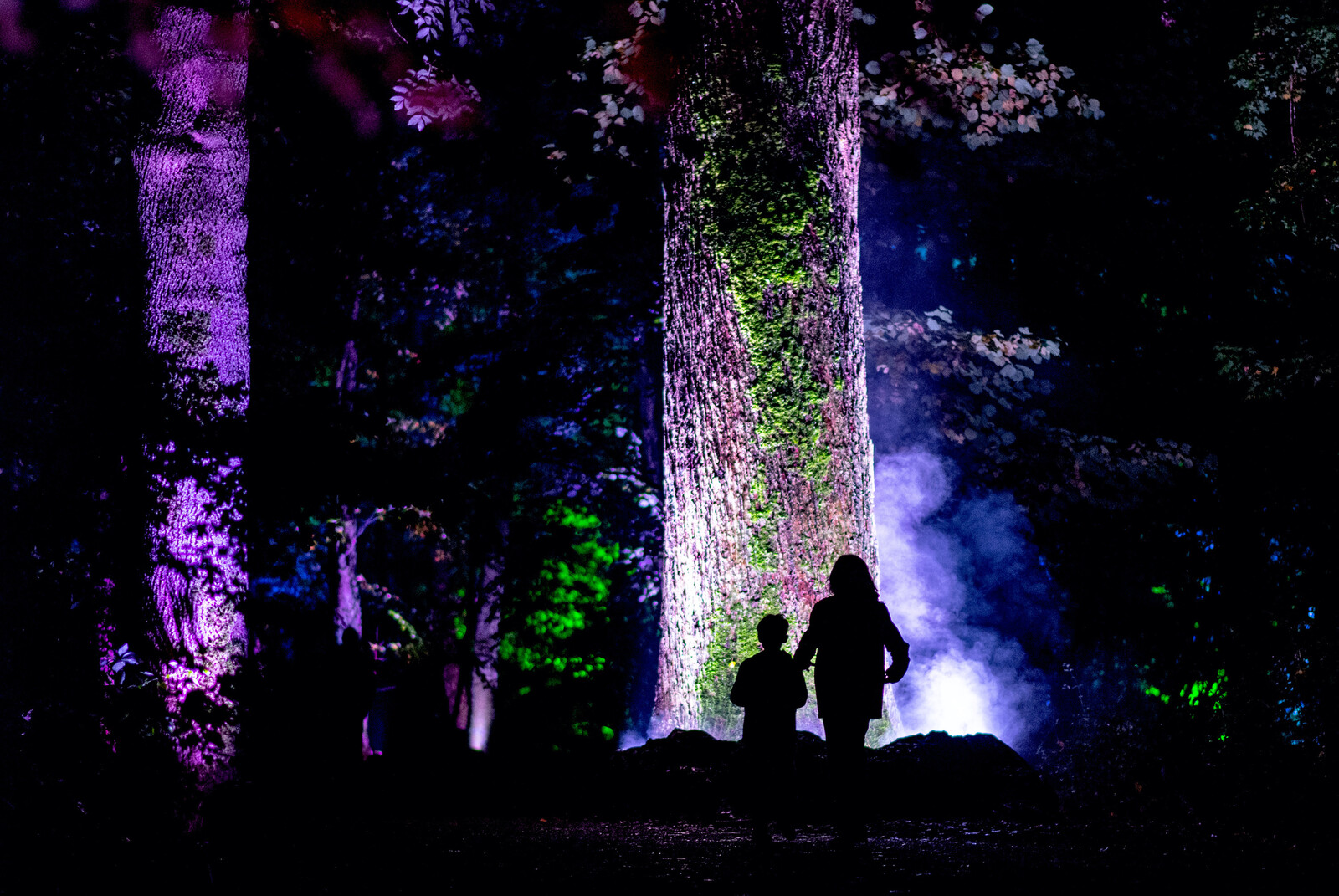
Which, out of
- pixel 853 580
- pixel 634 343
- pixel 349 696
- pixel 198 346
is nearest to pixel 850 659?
pixel 853 580

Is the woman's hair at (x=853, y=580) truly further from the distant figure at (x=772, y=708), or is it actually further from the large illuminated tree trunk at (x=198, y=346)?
the large illuminated tree trunk at (x=198, y=346)

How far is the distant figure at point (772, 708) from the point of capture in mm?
5652

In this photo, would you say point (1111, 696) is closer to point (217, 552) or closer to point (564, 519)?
point (564, 519)

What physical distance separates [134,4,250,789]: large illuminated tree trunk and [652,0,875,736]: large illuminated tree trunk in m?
3.27

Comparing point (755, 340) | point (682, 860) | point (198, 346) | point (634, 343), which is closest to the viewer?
point (682, 860)

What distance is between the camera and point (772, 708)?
572 cm

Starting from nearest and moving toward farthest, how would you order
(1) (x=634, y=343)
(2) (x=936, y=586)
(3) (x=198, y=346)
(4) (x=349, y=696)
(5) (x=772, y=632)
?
1. (5) (x=772, y=632)
2. (3) (x=198, y=346)
3. (4) (x=349, y=696)
4. (2) (x=936, y=586)
5. (1) (x=634, y=343)

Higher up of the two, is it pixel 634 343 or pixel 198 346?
pixel 634 343

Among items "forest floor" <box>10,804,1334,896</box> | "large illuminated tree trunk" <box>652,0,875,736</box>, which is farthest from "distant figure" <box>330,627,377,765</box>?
"large illuminated tree trunk" <box>652,0,875,736</box>

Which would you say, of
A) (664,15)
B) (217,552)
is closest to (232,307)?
(217,552)

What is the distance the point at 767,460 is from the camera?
7.52 meters

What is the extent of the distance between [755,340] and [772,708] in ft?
10.2

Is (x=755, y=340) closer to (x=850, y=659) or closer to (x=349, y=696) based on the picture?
(x=850, y=659)

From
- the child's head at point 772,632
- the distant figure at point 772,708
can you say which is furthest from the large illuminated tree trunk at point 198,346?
the child's head at point 772,632
